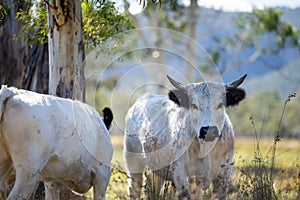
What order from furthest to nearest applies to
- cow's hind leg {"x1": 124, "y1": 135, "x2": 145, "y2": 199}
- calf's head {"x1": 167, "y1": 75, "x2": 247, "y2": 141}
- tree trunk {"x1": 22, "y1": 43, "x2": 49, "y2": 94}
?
1. tree trunk {"x1": 22, "y1": 43, "x2": 49, "y2": 94}
2. cow's hind leg {"x1": 124, "y1": 135, "x2": 145, "y2": 199}
3. calf's head {"x1": 167, "y1": 75, "x2": 247, "y2": 141}

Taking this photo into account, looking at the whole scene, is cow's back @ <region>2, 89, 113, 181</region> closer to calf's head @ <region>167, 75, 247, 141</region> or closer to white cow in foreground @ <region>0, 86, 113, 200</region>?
white cow in foreground @ <region>0, 86, 113, 200</region>

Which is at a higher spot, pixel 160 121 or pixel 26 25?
pixel 26 25

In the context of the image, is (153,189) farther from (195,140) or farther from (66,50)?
(66,50)

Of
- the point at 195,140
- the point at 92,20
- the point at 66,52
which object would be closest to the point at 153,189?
the point at 195,140

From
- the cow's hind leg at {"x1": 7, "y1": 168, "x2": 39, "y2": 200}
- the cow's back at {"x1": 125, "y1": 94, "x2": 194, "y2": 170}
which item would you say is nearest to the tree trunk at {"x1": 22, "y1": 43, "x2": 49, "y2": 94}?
the cow's back at {"x1": 125, "y1": 94, "x2": 194, "y2": 170}

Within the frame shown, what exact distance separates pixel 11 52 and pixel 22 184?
21.4ft

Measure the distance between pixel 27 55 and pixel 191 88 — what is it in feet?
14.4

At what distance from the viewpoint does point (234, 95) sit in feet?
35.7

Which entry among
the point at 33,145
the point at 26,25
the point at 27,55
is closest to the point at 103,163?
the point at 33,145

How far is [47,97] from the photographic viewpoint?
853 cm

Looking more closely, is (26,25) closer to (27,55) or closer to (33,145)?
(27,55)

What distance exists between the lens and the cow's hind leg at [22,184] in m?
8.00

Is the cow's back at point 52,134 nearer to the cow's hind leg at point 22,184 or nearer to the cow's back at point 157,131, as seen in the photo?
the cow's hind leg at point 22,184

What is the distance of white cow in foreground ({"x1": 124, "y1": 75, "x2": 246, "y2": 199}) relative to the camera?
404 inches
